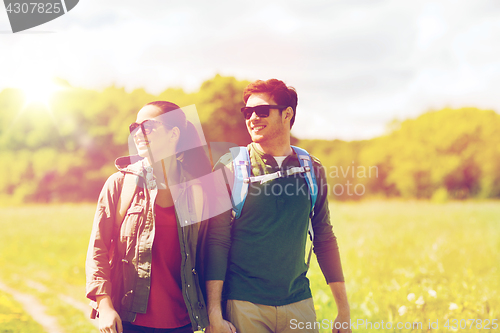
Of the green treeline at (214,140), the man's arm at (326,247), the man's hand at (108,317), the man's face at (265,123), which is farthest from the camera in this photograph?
the green treeline at (214,140)

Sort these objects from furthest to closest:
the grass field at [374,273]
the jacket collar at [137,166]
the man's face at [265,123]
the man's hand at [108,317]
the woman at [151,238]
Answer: the grass field at [374,273] → the man's face at [265,123] → the jacket collar at [137,166] → the woman at [151,238] → the man's hand at [108,317]

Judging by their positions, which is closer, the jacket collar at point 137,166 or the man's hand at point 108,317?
the man's hand at point 108,317

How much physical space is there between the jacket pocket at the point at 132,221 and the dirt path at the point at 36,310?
380 cm

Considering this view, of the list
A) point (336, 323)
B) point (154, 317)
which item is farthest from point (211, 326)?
point (336, 323)

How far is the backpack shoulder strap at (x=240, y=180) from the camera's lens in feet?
7.39

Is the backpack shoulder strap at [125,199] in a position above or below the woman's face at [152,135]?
below

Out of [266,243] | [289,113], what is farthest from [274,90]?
[266,243]

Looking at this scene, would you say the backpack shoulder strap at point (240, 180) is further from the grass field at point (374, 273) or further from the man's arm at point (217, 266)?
the grass field at point (374, 273)

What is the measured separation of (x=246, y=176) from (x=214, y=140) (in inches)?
350

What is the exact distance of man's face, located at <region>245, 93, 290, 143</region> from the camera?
243cm

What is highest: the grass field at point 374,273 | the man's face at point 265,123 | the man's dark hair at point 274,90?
the man's dark hair at point 274,90

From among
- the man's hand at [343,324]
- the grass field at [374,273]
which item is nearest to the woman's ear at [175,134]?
the man's hand at [343,324]

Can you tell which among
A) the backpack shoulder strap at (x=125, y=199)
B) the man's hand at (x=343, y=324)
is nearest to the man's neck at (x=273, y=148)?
the backpack shoulder strap at (x=125, y=199)

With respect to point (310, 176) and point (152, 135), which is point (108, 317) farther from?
point (310, 176)
